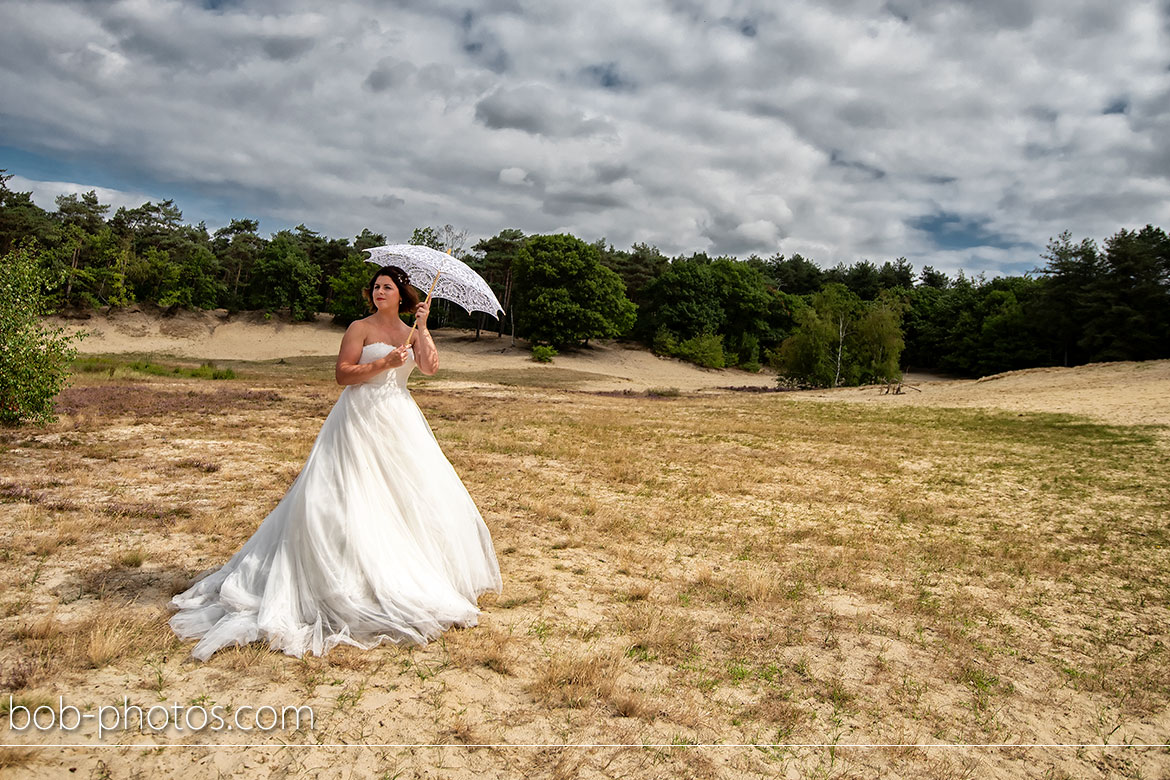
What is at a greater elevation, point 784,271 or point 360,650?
point 784,271

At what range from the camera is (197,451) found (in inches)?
495

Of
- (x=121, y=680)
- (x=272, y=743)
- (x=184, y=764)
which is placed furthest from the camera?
(x=121, y=680)

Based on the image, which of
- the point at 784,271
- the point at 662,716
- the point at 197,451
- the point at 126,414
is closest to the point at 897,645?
the point at 662,716

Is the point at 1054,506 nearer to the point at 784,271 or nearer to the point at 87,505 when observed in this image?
the point at 87,505

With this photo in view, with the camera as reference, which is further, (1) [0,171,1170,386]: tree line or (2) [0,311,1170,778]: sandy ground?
(1) [0,171,1170,386]: tree line

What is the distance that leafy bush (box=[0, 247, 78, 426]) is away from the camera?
500 inches

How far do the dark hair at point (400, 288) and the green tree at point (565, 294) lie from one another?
218 ft

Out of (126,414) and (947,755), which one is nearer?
(947,755)

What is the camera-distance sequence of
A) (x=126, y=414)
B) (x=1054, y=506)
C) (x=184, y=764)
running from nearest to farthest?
(x=184, y=764), (x=1054, y=506), (x=126, y=414)

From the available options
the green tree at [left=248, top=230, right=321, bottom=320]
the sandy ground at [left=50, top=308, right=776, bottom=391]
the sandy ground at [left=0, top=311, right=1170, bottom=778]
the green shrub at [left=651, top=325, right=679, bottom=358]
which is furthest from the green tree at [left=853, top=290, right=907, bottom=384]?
the green tree at [left=248, top=230, right=321, bottom=320]

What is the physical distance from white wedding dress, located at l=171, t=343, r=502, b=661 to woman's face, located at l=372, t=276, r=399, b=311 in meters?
0.45

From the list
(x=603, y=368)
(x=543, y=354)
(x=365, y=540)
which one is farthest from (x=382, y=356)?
(x=603, y=368)

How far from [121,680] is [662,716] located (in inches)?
145

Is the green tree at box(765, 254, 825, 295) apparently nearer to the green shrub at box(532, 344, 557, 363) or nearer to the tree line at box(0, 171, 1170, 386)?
the tree line at box(0, 171, 1170, 386)
